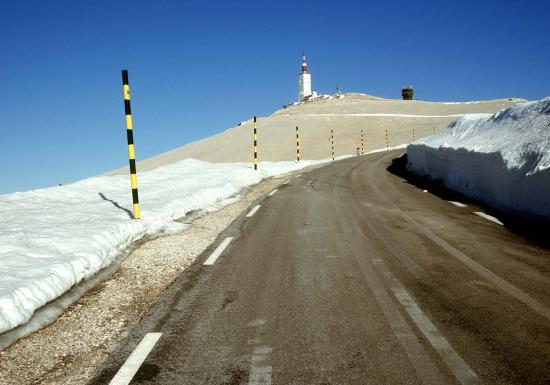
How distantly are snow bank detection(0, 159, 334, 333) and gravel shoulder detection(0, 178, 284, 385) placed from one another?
0.92ft

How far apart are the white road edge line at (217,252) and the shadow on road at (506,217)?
14.4ft

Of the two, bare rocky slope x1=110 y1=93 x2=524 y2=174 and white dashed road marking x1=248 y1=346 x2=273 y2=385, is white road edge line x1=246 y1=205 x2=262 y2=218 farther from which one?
bare rocky slope x1=110 y1=93 x2=524 y2=174

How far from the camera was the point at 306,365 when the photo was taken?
296 centimetres

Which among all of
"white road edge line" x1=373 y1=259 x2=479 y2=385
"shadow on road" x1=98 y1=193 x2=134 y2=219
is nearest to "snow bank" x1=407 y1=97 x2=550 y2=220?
"white road edge line" x1=373 y1=259 x2=479 y2=385

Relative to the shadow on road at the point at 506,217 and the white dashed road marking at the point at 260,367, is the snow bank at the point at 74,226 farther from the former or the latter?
the shadow on road at the point at 506,217

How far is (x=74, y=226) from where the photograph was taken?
6.48 m

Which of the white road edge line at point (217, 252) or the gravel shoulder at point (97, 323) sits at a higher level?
the white road edge line at point (217, 252)

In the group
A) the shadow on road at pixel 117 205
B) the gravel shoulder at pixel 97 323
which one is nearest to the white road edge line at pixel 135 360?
the gravel shoulder at pixel 97 323

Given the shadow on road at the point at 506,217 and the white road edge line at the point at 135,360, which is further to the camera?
the shadow on road at the point at 506,217

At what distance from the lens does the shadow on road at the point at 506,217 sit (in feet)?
21.0

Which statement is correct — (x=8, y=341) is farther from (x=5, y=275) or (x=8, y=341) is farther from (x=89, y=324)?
(x=5, y=275)

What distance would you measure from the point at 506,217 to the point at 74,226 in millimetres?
7337

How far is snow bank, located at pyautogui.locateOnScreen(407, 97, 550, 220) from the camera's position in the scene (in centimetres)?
723

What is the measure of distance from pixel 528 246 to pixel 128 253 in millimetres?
5455
